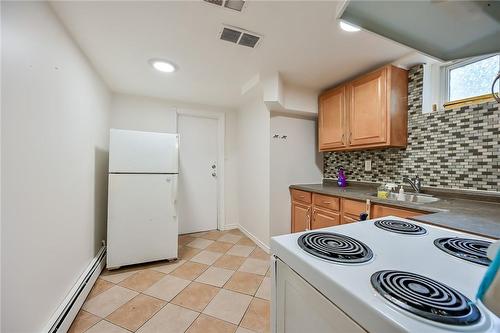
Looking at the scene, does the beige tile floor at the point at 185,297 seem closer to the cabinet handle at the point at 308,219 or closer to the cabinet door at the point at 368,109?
the cabinet handle at the point at 308,219

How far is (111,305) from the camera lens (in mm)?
1562

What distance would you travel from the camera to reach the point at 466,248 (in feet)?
2.01

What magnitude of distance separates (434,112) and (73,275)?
3263 mm

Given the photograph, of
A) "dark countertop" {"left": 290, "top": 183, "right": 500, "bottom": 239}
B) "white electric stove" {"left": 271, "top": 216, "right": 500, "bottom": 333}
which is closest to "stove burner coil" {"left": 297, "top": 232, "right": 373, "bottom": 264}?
"white electric stove" {"left": 271, "top": 216, "right": 500, "bottom": 333}

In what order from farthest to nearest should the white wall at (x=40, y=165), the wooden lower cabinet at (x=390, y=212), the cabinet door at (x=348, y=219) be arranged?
the cabinet door at (x=348, y=219) → the wooden lower cabinet at (x=390, y=212) → the white wall at (x=40, y=165)

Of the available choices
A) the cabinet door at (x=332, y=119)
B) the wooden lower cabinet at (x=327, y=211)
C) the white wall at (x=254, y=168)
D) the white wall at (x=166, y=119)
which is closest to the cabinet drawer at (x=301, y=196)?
the wooden lower cabinet at (x=327, y=211)

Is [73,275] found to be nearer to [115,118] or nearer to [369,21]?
[115,118]

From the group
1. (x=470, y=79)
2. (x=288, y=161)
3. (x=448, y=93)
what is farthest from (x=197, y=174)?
(x=470, y=79)

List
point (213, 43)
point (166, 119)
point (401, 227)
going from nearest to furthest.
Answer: point (401, 227)
point (213, 43)
point (166, 119)

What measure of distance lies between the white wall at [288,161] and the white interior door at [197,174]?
1.25m

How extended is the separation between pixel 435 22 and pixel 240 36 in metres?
1.19

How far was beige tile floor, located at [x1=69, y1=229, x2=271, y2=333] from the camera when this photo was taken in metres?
1.38

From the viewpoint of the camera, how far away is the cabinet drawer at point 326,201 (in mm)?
1940

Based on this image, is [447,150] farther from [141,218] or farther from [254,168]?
[141,218]
